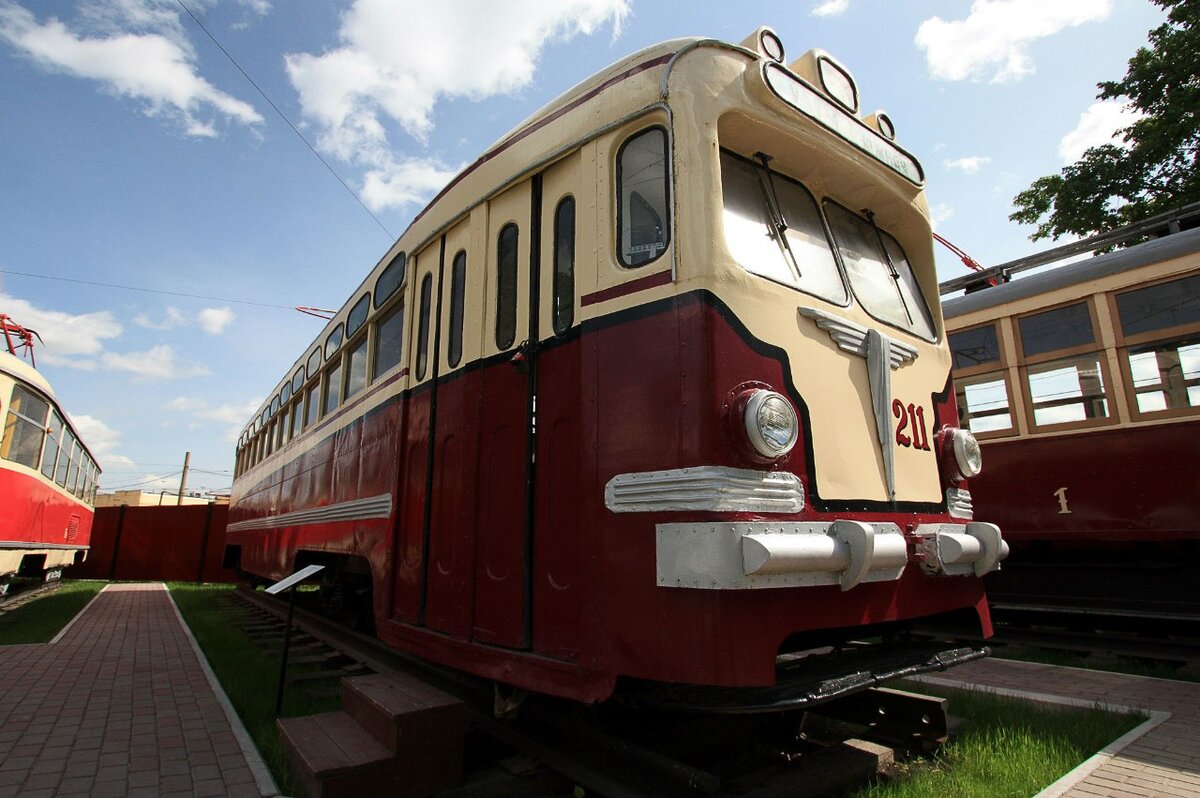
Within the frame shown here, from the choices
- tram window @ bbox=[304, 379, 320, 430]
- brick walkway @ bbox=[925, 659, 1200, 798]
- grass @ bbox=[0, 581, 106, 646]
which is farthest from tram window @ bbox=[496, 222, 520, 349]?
grass @ bbox=[0, 581, 106, 646]

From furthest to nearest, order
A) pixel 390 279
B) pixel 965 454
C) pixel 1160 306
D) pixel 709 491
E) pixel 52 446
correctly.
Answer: pixel 52 446, pixel 1160 306, pixel 390 279, pixel 965 454, pixel 709 491

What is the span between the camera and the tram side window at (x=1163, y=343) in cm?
543

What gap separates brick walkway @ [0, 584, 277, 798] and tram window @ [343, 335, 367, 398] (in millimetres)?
2486

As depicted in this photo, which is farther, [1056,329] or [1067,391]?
[1056,329]

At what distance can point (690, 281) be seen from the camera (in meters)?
2.65

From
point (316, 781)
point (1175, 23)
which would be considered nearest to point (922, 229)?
point (316, 781)

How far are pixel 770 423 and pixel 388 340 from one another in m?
3.44

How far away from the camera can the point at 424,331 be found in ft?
14.3

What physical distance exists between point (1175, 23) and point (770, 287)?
17.2m

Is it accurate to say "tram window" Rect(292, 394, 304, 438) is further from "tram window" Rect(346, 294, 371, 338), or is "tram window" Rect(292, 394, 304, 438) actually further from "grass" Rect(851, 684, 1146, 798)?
"grass" Rect(851, 684, 1146, 798)

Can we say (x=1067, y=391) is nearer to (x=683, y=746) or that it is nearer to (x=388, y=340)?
(x=683, y=746)

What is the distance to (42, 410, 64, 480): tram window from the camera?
404 inches

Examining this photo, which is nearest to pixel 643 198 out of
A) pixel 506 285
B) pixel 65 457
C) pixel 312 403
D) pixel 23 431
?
pixel 506 285

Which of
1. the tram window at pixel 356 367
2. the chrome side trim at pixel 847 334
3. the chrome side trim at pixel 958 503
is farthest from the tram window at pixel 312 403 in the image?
the chrome side trim at pixel 958 503
